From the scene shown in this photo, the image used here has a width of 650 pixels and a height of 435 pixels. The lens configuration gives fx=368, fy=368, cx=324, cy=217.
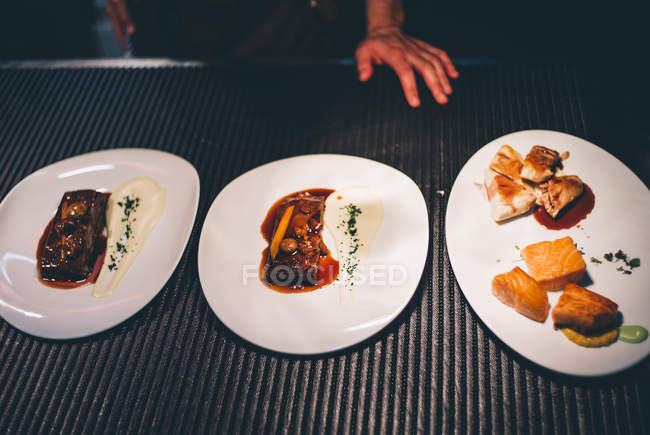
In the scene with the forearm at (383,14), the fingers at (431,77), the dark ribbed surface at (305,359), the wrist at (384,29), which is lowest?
the dark ribbed surface at (305,359)

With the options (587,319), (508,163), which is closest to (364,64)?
(508,163)

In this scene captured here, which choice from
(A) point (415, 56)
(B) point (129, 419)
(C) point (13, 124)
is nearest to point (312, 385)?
(B) point (129, 419)

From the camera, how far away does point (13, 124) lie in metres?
2.58

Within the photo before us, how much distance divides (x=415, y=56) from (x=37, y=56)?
4791 millimetres

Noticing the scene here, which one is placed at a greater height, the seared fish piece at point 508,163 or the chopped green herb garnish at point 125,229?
the seared fish piece at point 508,163

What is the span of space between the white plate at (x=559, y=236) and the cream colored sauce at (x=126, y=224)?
1565 mm

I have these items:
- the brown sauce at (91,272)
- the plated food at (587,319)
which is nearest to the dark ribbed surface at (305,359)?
the plated food at (587,319)

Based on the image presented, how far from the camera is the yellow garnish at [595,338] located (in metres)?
1.42

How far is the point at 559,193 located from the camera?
1.72m

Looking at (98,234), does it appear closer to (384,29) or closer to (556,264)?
(556,264)

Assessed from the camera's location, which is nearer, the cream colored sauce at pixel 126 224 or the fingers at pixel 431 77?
the cream colored sauce at pixel 126 224

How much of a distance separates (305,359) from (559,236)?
1302 mm

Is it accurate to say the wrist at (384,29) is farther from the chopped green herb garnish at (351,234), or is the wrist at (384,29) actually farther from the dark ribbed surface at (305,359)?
the chopped green herb garnish at (351,234)

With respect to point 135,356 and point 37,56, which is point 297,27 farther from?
point 37,56
